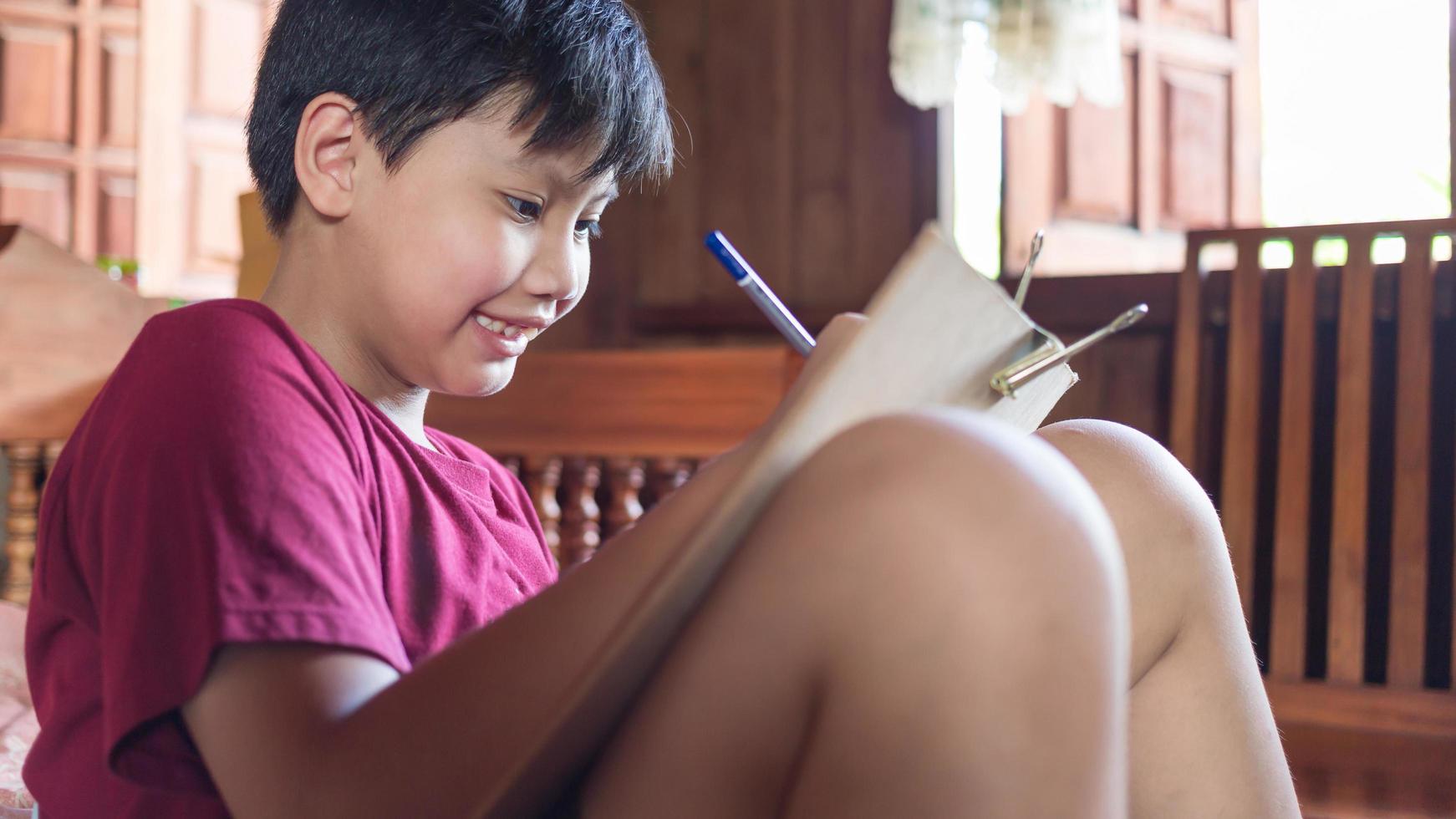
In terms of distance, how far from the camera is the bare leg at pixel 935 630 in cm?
47

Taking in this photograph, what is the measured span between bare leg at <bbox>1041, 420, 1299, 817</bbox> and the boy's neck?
1.46ft

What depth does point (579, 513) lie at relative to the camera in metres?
1.80

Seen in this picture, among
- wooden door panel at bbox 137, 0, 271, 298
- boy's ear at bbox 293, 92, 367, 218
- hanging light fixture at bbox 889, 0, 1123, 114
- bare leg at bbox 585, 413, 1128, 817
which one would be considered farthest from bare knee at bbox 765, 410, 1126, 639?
wooden door panel at bbox 137, 0, 271, 298

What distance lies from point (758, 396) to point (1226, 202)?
1.75 meters

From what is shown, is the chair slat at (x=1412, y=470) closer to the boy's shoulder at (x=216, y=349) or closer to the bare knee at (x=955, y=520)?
the bare knee at (x=955, y=520)

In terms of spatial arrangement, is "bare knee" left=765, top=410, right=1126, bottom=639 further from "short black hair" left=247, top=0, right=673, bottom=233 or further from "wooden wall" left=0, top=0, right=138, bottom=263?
"wooden wall" left=0, top=0, right=138, bottom=263

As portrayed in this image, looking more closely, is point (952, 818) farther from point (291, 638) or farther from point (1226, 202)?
point (1226, 202)

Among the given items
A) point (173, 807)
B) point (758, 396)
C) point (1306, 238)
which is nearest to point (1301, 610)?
point (1306, 238)

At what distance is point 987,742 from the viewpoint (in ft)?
1.54

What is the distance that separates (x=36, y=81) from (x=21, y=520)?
2.32 meters

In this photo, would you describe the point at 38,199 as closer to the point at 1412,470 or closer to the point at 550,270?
the point at 550,270

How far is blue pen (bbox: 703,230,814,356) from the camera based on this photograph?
751mm

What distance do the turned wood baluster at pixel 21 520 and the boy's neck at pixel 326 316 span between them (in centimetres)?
75

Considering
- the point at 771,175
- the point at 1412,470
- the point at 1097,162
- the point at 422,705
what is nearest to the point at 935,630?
the point at 422,705
